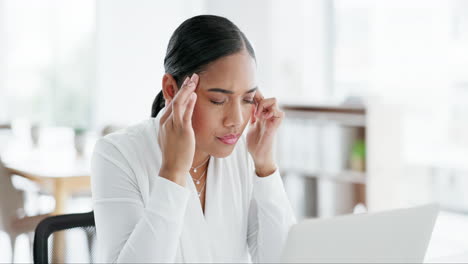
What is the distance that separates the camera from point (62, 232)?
137 centimetres

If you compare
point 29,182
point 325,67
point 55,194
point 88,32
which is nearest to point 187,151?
point 55,194

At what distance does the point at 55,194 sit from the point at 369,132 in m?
1.93

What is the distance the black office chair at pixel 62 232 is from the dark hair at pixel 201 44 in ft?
1.27

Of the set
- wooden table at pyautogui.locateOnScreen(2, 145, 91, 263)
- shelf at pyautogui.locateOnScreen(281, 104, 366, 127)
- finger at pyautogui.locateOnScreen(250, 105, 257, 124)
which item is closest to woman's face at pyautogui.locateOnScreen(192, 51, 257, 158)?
finger at pyautogui.locateOnScreen(250, 105, 257, 124)

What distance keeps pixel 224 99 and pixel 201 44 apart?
0.13 m

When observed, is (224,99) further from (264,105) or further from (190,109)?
(264,105)

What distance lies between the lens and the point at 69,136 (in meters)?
5.73

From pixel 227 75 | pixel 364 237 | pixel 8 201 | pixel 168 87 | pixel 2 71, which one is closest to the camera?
pixel 364 237

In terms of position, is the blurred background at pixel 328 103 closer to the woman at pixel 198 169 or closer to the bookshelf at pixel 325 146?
the bookshelf at pixel 325 146

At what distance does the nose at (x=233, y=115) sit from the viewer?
1.29 metres

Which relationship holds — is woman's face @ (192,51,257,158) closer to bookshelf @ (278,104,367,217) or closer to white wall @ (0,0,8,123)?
bookshelf @ (278,104,367,217)

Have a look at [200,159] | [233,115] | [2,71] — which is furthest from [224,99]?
[2,71]

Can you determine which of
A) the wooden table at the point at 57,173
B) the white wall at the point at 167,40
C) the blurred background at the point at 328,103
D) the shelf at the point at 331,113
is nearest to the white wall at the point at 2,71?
the blurred background at the point at 328,103

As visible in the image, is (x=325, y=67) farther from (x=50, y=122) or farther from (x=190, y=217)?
(x=190, y=217)
